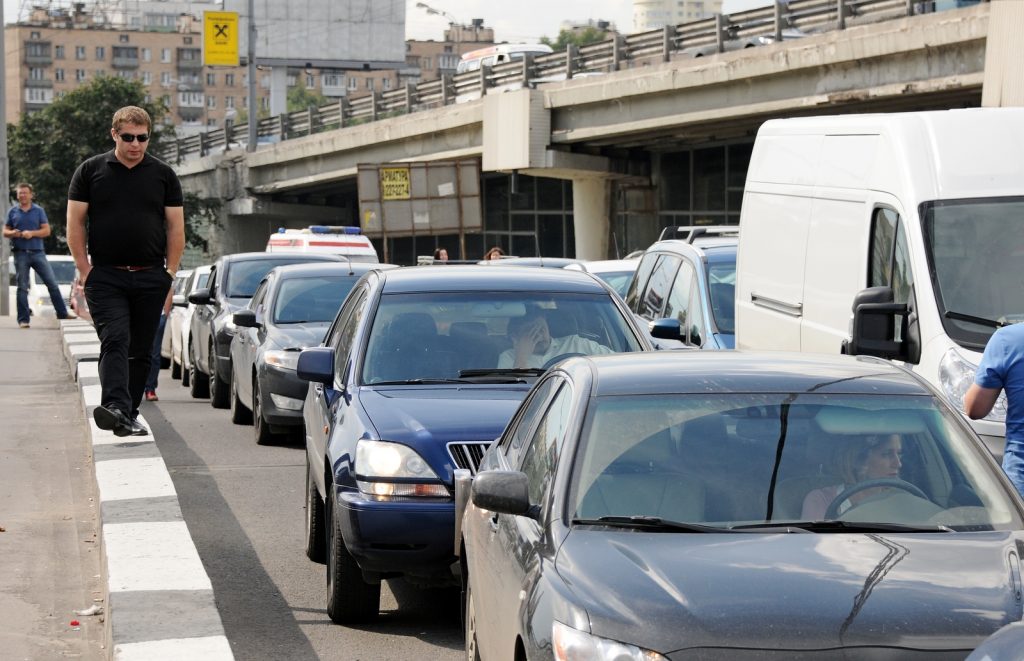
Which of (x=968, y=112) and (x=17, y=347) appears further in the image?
(x=17, y=347)

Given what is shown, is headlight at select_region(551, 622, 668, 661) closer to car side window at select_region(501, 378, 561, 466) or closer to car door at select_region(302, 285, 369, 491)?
car side window at select_region(501, 378, 561, 466)

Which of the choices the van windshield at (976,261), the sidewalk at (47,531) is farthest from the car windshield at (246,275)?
the van windshield at (976,261)

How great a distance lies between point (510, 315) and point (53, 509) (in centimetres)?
305

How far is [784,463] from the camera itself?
482 cm

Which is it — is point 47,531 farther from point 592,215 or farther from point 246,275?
point 592,215

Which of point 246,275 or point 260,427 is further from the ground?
point 246,275

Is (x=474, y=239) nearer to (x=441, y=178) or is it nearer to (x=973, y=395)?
(x=441, y=178)

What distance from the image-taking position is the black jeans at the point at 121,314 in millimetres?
9484

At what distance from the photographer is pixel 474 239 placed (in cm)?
6303

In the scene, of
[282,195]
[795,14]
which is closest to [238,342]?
[795,14]

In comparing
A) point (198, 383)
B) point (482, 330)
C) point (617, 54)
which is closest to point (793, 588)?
point (482, 330)

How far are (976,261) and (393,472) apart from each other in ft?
11.3

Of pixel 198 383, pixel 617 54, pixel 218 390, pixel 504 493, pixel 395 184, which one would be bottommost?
pixel 198 383

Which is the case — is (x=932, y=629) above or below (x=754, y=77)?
below
